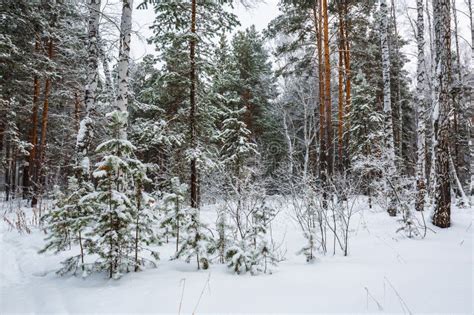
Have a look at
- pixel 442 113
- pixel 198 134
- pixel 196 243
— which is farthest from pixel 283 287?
pixel 198 134

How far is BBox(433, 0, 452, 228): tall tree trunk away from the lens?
5516 mm

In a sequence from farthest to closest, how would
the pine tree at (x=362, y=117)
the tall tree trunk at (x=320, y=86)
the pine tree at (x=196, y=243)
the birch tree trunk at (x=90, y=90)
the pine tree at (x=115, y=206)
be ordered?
1. the pine tree at (x=362, y=117)
2. the tall tree trunk at (x=320, y=86)
3. the birch tree trunk at (x=90, y=90)
4. the pine tree at (x=196, y=243)
5. the pine tree at (x=115, y=206)

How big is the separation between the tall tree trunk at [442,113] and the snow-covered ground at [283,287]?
1089 mm

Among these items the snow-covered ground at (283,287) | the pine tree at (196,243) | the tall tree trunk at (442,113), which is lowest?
the snow-covered ground at (283,287)

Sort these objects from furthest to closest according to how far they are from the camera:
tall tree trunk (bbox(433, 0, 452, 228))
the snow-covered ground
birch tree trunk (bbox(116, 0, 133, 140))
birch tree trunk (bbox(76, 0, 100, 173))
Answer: birch tree trunk (bbox(76, 0, 100, 173)) < birch tree trunk (bbox(116, 0, 133, 140)) < tall tree trunk (bbox(433, 0, 452, 228)) < the snow-covered ground

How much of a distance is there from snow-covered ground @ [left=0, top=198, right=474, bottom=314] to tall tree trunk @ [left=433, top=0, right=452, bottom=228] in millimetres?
1089

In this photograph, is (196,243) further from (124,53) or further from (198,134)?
(198,134)

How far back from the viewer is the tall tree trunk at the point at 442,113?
5.52 m

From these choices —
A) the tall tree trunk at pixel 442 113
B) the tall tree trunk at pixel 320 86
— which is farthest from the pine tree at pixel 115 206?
the tall tree trunk at pixel 320 86

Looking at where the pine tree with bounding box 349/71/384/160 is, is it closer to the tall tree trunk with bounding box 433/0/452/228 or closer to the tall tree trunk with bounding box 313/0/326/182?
the tall tree trunk with bounding box 313/0/326/182

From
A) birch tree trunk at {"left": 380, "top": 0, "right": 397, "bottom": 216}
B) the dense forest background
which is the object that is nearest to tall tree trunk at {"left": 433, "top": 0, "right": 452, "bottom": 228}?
the dense forest background

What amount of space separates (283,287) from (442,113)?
5102 mm

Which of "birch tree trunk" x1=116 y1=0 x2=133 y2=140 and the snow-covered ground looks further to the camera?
"birch tree trunk" x1=116 y1=0 x2=133 y2=140

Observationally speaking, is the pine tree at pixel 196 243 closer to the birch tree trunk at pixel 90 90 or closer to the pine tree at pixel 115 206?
the pine tree at pixel 115 206
